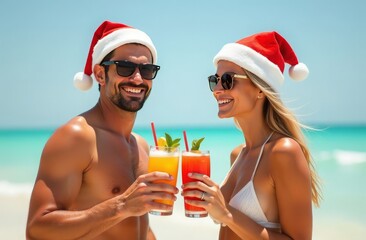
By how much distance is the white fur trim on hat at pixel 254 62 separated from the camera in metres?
4.00

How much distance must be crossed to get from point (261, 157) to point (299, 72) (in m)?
1.09

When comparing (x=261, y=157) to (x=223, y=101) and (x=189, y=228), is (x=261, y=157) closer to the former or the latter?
(x=223, y=101)

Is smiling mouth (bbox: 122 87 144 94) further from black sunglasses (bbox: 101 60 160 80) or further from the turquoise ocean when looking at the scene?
the turquoise ocean

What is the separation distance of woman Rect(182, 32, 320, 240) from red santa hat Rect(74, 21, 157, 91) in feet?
2.27

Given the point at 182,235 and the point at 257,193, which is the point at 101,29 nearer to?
the point at 257,193

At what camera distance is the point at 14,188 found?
54.7 feet

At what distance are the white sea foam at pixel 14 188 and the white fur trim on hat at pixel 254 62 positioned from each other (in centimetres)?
1297

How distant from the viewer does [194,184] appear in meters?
3.18

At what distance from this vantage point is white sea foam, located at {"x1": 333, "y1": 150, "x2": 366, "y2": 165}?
26.2 m

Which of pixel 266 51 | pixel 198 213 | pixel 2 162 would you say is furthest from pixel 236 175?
pixel 2 162

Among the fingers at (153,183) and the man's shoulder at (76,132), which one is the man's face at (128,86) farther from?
the fingers at (153,183)

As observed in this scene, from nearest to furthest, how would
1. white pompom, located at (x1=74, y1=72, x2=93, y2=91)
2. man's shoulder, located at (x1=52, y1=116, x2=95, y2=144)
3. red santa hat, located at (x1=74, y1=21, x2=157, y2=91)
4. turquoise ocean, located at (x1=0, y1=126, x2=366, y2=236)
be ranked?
man's shoulder, located at (x1=52, y1=116, x2=95, y2=144) → red santa hat, located at (x1=74, y1=21, x2=157, y2=91) → white pompom, located at (x1=74, y1=72, x2=93, y2=91) → turquoise ocean, located at (x1=0, y1=126, x2=366, y2=236)

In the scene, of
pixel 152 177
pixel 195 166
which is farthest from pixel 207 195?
pixel 152 177

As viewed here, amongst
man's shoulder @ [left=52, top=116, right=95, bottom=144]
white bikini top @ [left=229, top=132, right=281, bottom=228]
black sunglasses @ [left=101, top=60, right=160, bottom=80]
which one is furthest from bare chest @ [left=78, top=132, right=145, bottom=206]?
white bikini top @ [left=229, top=132, right=281, bottom=228]
